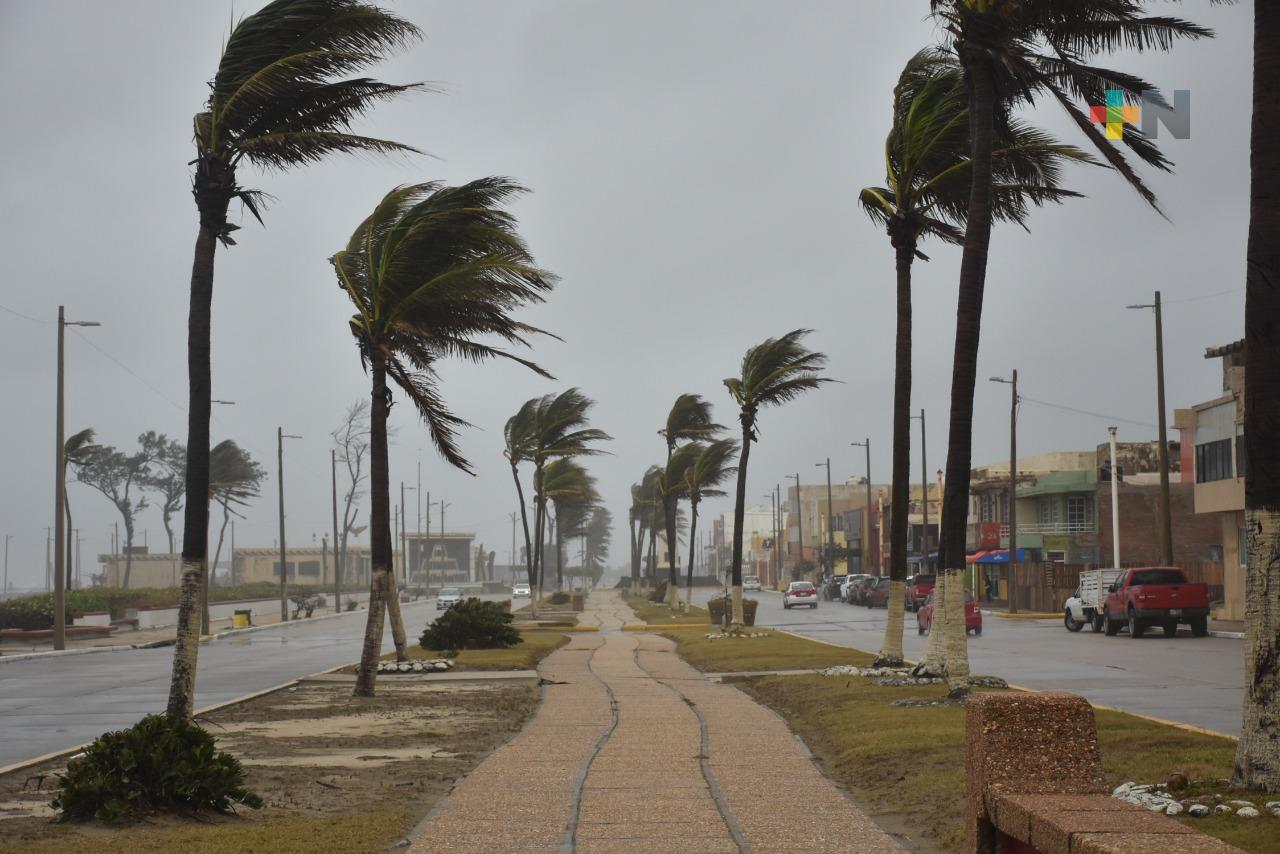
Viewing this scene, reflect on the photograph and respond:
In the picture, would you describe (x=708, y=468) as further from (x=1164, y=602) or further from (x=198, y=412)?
(x=198, y=412)

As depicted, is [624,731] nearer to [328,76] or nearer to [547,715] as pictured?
[547,715]

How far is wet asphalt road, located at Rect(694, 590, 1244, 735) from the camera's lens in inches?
741

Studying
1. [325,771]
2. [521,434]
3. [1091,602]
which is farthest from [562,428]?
[325,771]

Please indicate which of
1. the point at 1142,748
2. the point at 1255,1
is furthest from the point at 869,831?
the point at 1255,1

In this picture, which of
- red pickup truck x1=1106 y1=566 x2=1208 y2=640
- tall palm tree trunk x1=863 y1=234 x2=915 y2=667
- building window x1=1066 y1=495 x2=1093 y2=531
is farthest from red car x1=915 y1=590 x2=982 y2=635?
building window x1=1066 y1=495 x2=1093 y2=531

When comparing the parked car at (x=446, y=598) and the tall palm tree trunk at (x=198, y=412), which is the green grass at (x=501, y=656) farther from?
the parked car at (x=446, y=598)

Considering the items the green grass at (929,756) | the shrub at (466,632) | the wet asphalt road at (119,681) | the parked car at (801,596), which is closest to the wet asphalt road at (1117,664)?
the green grass at (929,756)

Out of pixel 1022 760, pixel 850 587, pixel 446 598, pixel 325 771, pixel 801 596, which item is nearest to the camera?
pixel 1022 760

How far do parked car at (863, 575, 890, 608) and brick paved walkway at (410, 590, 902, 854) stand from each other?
165 feet

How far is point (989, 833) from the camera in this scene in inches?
273

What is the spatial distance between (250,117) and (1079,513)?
64.8 metres

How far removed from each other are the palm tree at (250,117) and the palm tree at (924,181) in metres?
8.95

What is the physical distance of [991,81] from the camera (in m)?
18.5

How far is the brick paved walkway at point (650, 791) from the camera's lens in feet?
31.8
